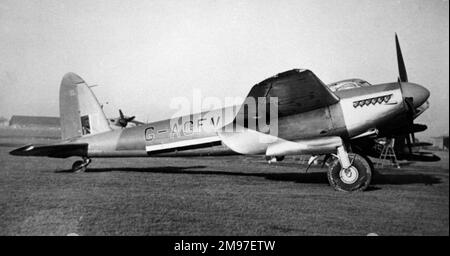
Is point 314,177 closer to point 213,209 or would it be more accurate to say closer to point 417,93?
point 417,93

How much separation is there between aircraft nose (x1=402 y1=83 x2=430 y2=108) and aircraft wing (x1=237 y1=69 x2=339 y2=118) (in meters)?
1.28

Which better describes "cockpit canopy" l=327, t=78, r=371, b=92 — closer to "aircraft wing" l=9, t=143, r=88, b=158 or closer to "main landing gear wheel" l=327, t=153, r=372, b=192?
"main landing gear wheel" l=327, t=153, r=372, b=192

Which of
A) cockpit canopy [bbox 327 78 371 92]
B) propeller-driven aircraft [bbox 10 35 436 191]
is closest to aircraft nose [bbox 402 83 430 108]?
propeller-driven aircraft [bbox 10 35 436 191]

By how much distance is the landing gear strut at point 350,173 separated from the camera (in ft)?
19.5

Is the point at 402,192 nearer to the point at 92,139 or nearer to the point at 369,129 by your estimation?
the point at 369,129

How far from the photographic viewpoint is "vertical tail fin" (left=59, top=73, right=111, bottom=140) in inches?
368

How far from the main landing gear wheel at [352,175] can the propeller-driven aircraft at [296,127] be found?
0.04 feet

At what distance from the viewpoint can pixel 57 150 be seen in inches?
340

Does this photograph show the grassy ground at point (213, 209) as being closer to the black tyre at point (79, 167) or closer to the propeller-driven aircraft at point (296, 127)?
the propeller-driven aircraft at point (296, 127)

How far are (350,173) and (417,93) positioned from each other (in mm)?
2016

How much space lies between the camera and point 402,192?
19.7ft

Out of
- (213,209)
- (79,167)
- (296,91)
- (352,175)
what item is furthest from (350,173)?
(79,167)

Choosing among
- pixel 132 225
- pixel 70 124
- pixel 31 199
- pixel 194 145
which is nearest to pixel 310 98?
pixel 194 145
